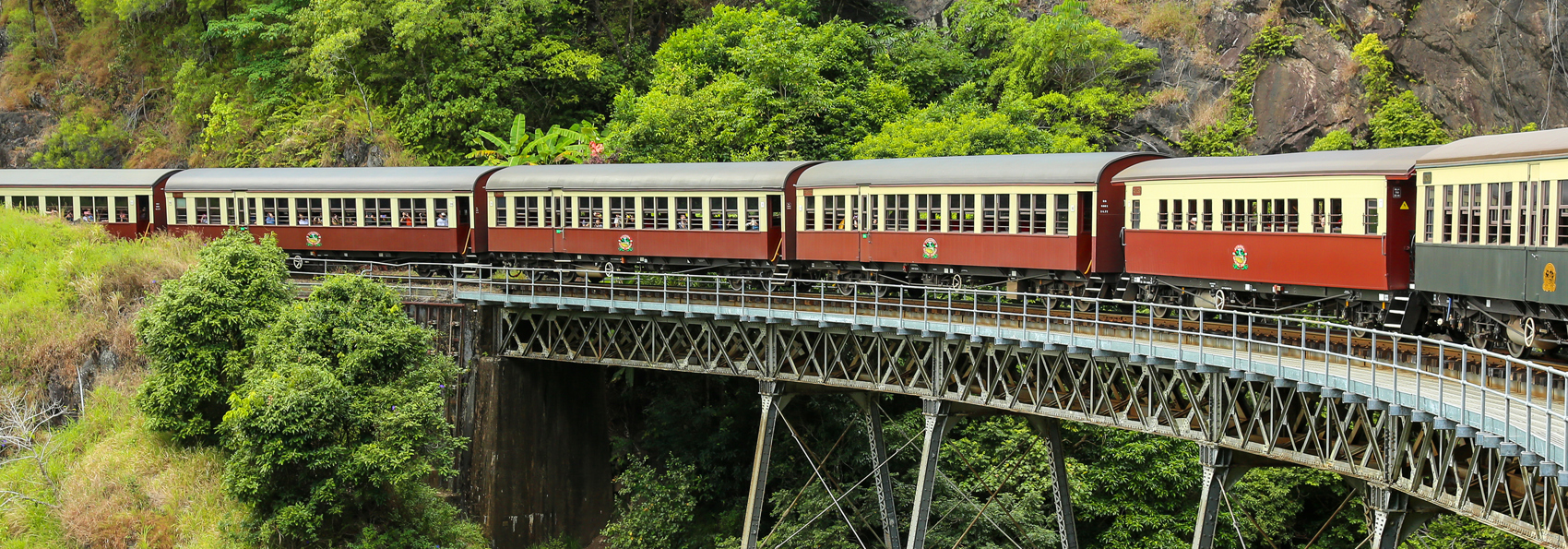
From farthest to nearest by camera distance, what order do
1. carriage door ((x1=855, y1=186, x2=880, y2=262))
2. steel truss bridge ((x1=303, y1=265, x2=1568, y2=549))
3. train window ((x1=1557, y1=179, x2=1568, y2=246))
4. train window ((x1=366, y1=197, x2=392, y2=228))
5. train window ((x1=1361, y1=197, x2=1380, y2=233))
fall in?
train window ((x1=366, y1=197, x2=392, y2=228)) < carriage door ((x1=855, y1=186, x2=880, y2=262)) < train window ((x1=1361, y1=197, x2=1380, y2=233)) < train window ((x1=1557, y1=179, x2=1568, y2=246)) < steel truss bridge ((x1=303, y1=265, x2=1568, y2=549))

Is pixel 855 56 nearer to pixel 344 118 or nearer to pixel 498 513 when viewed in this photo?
pixel 344 118

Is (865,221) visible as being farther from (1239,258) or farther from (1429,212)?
(1429,212)

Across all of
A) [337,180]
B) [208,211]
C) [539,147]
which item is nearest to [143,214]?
[208,211]

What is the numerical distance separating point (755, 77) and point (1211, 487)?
26.2 metres

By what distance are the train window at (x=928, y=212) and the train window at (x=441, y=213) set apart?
13900mm

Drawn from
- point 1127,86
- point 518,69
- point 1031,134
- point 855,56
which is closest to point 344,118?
point 518,69

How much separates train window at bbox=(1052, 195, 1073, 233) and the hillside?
1168cm

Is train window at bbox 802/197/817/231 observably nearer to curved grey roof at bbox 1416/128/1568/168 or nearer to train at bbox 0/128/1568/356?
train at bbox 0/128/1568/356

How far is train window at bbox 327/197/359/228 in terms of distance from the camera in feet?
112

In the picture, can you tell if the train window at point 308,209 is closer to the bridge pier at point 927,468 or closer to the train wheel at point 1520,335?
the bridge pier at point 927,468

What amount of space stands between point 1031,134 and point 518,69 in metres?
20.1

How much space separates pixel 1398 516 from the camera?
17.2 m

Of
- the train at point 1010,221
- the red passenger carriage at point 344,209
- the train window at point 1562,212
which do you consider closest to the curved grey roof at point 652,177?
the train at point 1010,221

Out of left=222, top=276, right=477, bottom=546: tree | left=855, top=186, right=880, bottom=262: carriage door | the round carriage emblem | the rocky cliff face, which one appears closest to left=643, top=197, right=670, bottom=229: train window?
left=855, top=186, right=880, bottom=262: carriage door
